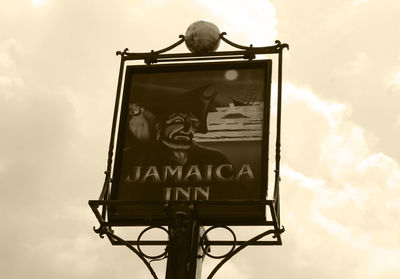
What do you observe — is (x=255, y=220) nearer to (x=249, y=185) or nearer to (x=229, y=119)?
(x=249, y=185)

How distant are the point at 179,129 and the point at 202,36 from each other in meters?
1.42

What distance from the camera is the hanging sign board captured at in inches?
486

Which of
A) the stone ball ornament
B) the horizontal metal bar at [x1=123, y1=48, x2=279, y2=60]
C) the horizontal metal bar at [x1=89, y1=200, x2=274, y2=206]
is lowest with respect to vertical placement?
the horizontal metal bar at [x1=89, y1=200, x2=274, y2=206]

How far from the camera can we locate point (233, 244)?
1205 centimetres

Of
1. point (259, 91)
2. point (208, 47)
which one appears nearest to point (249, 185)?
point (259, 91)

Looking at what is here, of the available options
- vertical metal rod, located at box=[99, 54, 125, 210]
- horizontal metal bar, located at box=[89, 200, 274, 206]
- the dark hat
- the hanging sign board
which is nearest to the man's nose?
the hanging sign board

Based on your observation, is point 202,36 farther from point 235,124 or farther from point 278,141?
Answer: point 278,141

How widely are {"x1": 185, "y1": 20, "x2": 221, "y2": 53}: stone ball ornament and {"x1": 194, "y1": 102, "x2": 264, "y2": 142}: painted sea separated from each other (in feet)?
3.43

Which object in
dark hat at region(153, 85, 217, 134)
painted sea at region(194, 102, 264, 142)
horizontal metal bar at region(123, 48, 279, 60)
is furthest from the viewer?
horizontal metal bar at region(123, 48, 279, 60)

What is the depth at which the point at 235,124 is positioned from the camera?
42.2 ft

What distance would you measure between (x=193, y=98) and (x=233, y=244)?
89.4 inches

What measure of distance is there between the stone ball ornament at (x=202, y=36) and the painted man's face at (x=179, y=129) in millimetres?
1047

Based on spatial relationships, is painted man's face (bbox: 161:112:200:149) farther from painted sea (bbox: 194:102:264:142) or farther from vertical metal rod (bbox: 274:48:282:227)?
vertical metal rod (bbox: 274:48:282:227)

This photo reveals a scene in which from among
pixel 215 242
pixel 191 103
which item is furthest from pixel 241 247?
pixel 191 103
